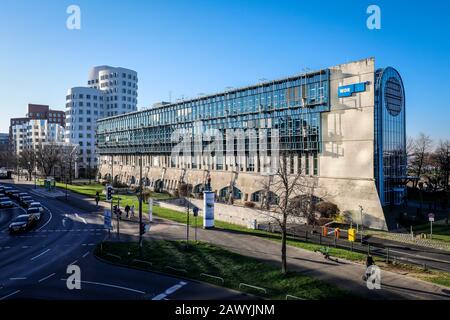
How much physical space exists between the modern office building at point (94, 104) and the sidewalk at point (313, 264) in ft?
329

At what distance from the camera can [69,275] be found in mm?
22719

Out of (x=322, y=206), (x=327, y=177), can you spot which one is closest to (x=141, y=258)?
(x=322, y=206)

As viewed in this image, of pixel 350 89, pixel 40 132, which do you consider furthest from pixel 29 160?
pixel 350 89

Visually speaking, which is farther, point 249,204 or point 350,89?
point 249,204

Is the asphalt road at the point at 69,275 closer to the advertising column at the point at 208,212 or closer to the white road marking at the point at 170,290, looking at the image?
the white road marking at the point at 170,290

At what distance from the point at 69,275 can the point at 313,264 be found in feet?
52.5

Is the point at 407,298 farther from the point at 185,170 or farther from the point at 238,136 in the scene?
the point at 185,170

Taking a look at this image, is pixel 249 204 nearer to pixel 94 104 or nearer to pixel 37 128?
pixel 94 104

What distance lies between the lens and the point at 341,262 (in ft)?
79.5

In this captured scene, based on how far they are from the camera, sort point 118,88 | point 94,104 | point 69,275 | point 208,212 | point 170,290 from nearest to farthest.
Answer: point 170,290 → point 69,275 → point 208,212 → point 94,104 → point 118,88

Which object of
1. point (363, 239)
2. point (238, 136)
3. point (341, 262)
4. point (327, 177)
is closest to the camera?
point (341, 262)

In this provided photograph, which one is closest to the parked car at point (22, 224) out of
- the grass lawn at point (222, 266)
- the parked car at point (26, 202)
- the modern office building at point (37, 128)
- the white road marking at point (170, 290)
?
the grass lawn at point (222, 266)

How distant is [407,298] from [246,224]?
22.9m

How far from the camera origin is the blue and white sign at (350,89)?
41.9 metres
